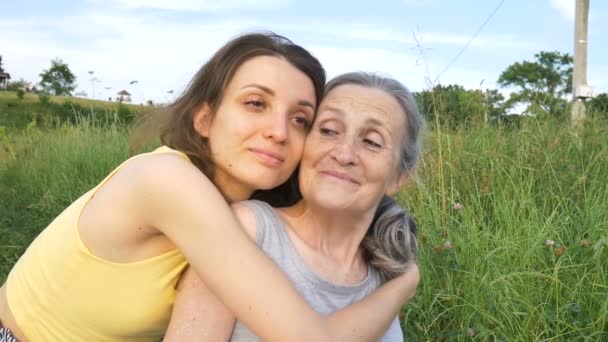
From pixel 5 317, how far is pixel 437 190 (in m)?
3.00

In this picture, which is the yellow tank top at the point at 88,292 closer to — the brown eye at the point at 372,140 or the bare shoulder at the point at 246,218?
the bare shoulder at the point at 246,218

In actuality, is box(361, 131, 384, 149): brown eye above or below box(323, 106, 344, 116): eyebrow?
below

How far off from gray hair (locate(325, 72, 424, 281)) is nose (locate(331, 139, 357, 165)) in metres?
0.20

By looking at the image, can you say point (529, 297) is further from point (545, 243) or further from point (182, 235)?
point (182, 235)

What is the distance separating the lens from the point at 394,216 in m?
2.20

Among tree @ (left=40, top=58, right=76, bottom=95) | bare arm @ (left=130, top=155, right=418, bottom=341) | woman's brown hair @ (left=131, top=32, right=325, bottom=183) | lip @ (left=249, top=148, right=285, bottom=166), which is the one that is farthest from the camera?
tree @ (left=40, top=58, right=76, bottom=95)

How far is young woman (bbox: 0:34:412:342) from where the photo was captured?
1.64 metres

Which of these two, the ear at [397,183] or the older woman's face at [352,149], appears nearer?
the older woman's face at [352,149]

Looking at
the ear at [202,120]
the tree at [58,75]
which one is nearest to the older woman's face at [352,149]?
the ear at [202,120]

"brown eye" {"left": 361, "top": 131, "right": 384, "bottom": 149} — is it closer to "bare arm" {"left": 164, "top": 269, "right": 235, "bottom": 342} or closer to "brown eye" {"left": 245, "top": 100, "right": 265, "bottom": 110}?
"brown eye" {"left": 245, "top": 100, "right": 265, "bottom": 110}

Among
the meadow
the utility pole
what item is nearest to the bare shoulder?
the meadow

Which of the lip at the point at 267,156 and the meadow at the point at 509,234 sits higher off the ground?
→ the lip at the point at 267,156

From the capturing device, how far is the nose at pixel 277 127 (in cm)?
190

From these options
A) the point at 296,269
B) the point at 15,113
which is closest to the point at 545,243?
the point at 296,269
